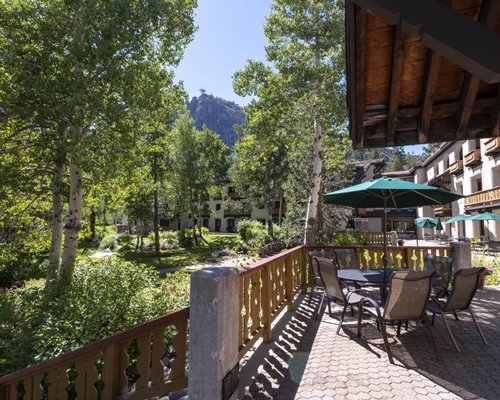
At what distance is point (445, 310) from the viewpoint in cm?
420

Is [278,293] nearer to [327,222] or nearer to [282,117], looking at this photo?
[282,117]

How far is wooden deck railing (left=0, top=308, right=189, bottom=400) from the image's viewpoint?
264 centimetres

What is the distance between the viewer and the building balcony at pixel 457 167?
86.2ft

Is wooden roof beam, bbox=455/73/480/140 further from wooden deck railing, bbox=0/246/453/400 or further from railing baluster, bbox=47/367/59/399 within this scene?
railing baluster, bbox=47/367/59/399

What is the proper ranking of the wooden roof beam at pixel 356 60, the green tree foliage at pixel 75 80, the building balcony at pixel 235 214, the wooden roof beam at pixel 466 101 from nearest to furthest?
1. the wooden roof beam at pixel 356 60
2. the wooden roof beam at pixel 466 101
3. the green tree foliage at pixel 75 80
4. the building balcony at pixel 235 214

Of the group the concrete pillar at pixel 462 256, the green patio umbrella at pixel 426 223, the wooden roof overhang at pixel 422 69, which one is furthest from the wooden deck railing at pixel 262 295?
the green patio umbrella at pixel 426 223

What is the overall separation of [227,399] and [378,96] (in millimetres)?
3934

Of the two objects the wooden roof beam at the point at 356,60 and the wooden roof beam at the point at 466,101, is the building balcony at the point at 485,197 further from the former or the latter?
the wooden roof beam at the point at 356,60

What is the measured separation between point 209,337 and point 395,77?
10.4 ft

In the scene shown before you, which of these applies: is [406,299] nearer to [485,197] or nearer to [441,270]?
[441,270]

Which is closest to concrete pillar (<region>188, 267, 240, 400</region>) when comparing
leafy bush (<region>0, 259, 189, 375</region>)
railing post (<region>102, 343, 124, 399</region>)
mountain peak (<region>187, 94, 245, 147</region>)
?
railing post (<region>102, 343, 124, 399</region>)

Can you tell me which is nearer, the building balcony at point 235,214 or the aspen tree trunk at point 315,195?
the aspen tree trunk at point 315,195

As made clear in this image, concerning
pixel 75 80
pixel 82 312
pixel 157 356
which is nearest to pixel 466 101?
pixel 157 356

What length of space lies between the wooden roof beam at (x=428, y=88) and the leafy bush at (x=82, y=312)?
4.49 meters
